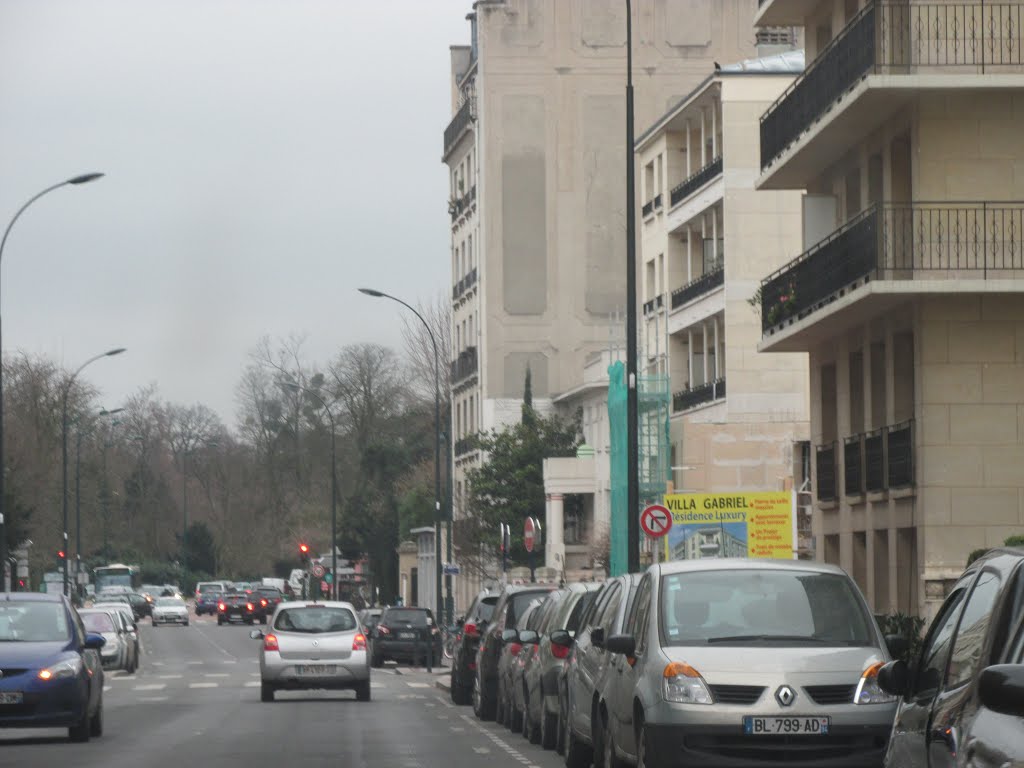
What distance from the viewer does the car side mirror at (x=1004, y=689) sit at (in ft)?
20.4

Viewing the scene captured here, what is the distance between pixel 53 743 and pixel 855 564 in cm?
1647

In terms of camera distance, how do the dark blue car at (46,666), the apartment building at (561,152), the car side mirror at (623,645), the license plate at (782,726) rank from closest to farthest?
the license plate at (782,726) < the car side mirror at (623,645) < the dark blue car at (46,666) < the apartment building at (561,152)

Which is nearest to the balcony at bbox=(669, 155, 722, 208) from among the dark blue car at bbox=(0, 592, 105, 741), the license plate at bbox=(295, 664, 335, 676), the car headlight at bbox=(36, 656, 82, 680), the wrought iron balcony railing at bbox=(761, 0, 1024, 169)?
the wrought iron balcony railing at bbox=(761, 0, 1024, 169)

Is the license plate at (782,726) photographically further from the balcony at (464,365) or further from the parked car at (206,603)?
the parked car at (206,603)

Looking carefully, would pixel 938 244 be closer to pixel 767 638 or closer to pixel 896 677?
pixel 767 638

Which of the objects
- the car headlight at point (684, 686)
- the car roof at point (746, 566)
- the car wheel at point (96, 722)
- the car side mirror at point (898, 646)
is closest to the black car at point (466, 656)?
the car wheel at point (96, 722)

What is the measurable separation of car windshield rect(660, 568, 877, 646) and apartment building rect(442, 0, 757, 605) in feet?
215

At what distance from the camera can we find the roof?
186 ft

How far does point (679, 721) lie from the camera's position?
14109 millimetres

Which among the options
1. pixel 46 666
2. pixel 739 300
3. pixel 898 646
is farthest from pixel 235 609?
pixel 898 646

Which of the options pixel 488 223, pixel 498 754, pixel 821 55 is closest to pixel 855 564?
pixel 821 55

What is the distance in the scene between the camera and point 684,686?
14.2m

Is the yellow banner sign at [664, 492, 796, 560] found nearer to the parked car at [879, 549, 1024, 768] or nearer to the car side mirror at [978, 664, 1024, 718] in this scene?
the parked car at [879, 549, 1024, 768]

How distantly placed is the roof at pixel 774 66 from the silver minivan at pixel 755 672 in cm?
4241
